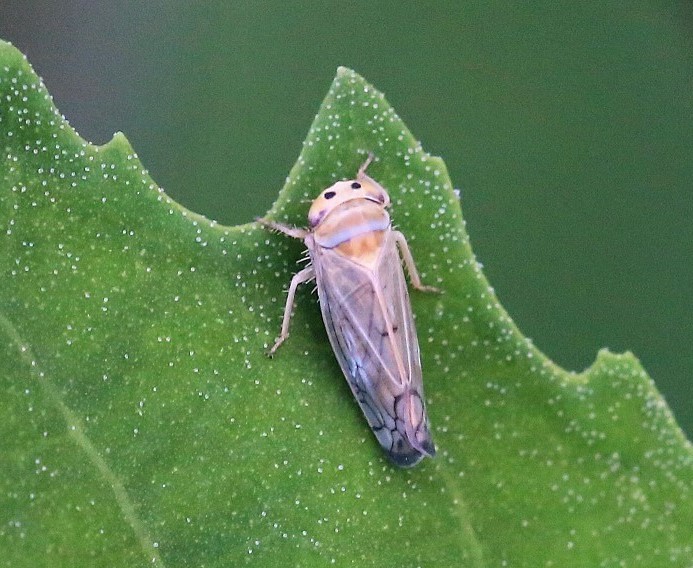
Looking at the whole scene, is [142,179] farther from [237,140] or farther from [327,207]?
[237,140]

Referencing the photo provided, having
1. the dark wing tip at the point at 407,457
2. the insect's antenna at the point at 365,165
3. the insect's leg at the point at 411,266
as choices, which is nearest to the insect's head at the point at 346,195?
the insect's antenna at the point at 365,165

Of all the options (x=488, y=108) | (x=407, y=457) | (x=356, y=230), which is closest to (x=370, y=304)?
(x=356, y=230)

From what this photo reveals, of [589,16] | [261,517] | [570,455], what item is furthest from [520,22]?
[261,517]

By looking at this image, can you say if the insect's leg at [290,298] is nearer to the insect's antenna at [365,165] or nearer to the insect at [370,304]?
the insect at [370,304]

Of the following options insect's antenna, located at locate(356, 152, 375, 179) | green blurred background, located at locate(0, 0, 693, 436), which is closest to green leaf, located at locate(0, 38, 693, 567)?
insect's antenna, located at locate(356, 152, 375, 179)

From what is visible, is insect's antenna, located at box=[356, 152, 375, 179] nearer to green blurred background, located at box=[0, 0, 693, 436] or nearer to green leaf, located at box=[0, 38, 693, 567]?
green leaf, located at box=[0, 38, 693, 567]

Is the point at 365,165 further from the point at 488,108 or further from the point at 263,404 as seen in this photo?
the point at 488,108
